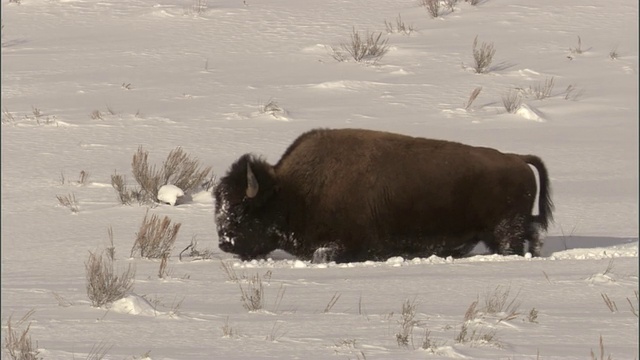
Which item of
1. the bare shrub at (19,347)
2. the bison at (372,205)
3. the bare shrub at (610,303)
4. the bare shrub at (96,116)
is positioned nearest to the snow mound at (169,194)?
the bison at (372,205)

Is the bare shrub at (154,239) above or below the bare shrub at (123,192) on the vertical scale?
above

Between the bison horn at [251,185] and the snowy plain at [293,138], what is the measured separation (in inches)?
19.4

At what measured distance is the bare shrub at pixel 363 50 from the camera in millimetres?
16719

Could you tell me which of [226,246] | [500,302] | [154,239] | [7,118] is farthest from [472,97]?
[500,302]

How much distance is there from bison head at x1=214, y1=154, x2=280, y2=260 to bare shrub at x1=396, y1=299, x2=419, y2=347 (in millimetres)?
2504

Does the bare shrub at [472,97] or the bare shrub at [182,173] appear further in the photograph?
the bare shrub at [472,97]

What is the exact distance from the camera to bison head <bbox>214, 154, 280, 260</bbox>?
8516 mm

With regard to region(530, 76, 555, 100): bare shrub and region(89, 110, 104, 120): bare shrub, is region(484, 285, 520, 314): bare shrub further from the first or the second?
region(530, 76, 555, 100): bare shrub

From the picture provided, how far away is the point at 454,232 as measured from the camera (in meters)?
8.59

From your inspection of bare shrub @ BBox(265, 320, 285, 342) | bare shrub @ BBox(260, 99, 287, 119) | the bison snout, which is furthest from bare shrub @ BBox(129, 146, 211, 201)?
bare shrub @ BBox(265, 320, 285, 342)

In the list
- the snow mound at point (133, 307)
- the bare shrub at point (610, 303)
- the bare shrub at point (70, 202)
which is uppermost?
the bare shrub at point (610, 303)

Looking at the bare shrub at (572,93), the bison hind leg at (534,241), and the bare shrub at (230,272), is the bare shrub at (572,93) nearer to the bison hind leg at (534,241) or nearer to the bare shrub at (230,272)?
the bison hind leg at (534,241)

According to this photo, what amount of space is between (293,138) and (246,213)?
4537 millimetres

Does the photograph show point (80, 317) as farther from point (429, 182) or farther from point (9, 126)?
point (9, 126)
